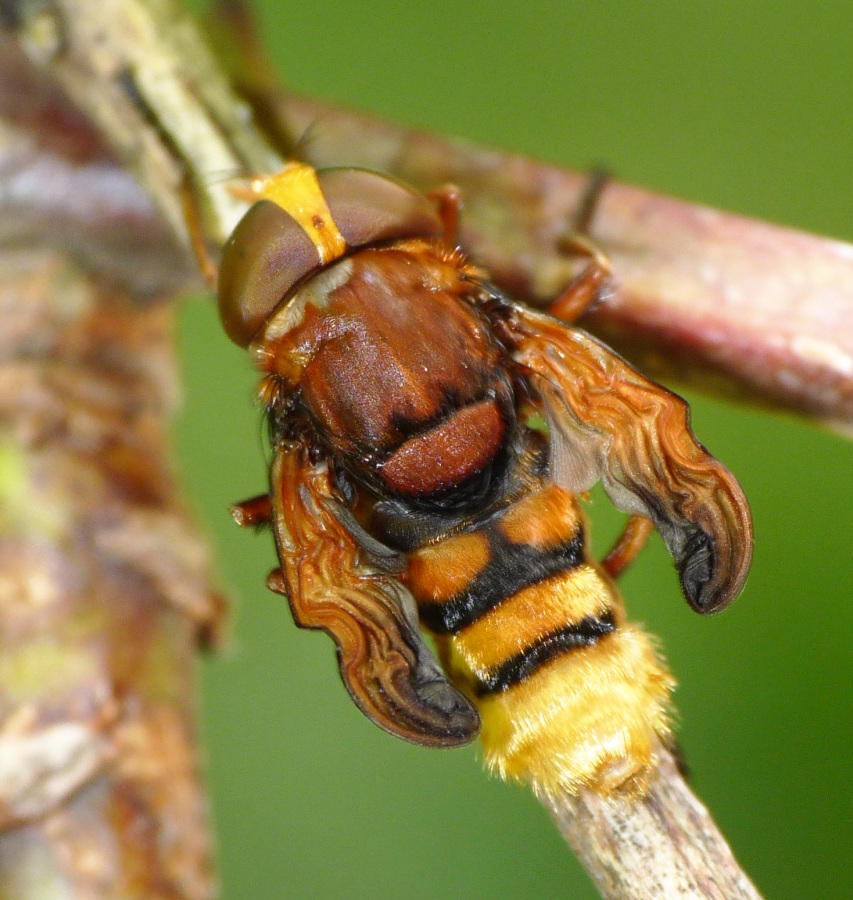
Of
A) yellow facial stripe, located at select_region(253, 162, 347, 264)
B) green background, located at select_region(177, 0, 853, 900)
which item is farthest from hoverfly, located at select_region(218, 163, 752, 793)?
green background, located at select_region(177, 0, 853, 900)

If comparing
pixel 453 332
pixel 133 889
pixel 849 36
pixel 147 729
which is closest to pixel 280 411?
pixel 453 332

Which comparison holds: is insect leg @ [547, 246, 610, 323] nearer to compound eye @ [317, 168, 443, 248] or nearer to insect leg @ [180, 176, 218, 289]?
compound eye @ [317, 168, 443, 248]


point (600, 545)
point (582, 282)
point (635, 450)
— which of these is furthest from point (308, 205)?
point (600, 545)

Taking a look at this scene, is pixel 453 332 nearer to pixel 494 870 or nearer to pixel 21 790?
pixel 21 790

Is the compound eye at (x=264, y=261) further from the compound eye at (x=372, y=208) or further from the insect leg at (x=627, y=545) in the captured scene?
the insect leg at (x=627, y=545)

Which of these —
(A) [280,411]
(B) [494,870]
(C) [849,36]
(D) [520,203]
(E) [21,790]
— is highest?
(C) [849,36]
